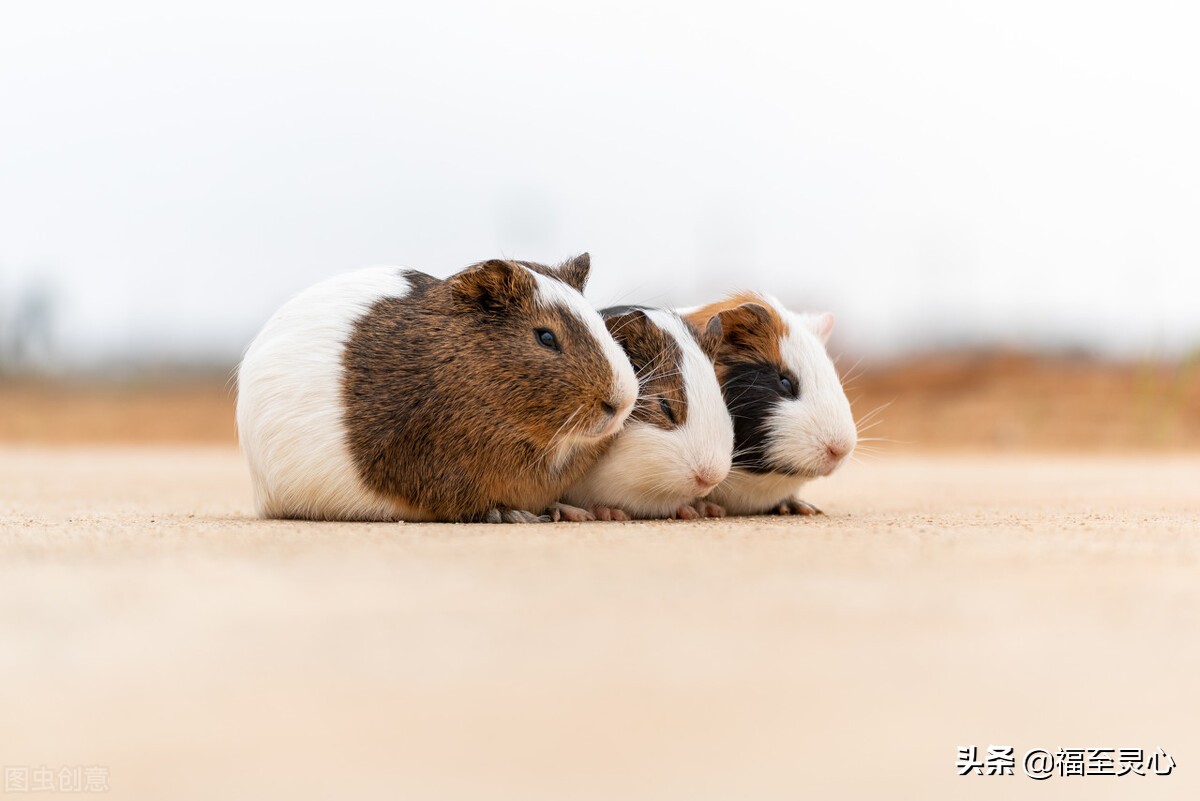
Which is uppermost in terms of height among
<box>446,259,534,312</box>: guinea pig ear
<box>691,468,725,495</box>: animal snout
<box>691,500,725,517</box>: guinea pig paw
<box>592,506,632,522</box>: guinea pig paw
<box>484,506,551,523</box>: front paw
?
<box>446,259,534,312</box>: guinea pig ear

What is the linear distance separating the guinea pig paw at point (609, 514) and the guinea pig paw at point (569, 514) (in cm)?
3

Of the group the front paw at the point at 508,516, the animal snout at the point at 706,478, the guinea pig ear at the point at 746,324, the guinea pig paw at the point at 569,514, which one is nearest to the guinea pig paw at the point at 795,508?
the animal snout at the point at 706,478

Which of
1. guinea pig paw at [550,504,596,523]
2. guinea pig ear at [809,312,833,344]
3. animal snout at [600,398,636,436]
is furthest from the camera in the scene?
guinea pig ear at [809,312,833,344]

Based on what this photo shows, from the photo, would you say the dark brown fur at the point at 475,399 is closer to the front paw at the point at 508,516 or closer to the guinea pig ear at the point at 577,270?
the front paw at the point at 508,516

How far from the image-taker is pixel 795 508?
545 cm

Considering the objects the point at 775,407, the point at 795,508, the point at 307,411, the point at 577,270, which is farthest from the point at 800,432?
the point at 307,411

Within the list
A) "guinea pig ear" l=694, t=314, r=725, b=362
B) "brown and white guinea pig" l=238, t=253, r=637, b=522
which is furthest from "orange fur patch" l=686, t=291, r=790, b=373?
"brown and white guinea pig" l=238, t=253, r=637, b=522

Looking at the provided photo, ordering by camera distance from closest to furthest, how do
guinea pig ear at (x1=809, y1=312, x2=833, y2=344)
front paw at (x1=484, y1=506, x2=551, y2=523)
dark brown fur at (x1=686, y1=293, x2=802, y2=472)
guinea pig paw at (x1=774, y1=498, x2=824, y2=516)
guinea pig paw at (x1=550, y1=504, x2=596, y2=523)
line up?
front paw at (x1=484, y1=506, x2=551, y2=523) < guinea pig paw at (x1=550, y1=504, x2=596, y2=523) < dark brown fur at (x1=686, y1=293, x2=802, y2=472) < guinea pig paw at (x1=774, y1=498, x2=824, y2=516) < guinea pig ear at (x1=809, y1=312, x2=833, y2=344)

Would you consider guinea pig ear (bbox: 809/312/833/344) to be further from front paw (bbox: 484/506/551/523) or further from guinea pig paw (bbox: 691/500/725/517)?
front paw (bbox: 484/506/551/523)

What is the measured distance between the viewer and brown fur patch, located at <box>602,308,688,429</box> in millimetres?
4746

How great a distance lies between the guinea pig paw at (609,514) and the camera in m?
4.79

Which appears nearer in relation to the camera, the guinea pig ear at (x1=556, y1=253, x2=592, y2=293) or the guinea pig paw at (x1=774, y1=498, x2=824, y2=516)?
the guinea pig ear at (x1=556, y1=253, x2=592, y2=293)

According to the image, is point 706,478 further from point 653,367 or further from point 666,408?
point 653,367

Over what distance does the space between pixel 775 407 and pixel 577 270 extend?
1.13 meters
